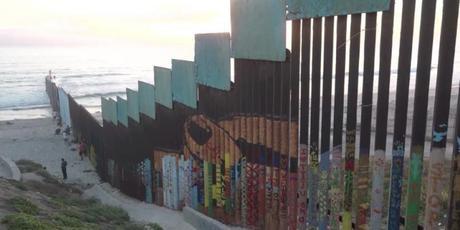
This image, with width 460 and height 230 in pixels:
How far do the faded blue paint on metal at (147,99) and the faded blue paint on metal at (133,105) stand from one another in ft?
0.90

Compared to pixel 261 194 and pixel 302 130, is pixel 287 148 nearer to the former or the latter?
pixel 302 130

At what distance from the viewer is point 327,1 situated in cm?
716

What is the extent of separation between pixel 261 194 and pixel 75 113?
55.6ft

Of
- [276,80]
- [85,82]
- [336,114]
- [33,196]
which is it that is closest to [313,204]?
[336,114]

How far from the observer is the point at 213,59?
1001 cm

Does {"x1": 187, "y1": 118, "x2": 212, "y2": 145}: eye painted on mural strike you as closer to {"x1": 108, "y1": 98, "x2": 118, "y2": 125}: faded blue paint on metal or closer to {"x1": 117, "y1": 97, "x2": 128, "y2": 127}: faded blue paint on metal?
{"x1": 117, "y1": 97, "x2": 128, "y2": 127}: faded blue paint on metal

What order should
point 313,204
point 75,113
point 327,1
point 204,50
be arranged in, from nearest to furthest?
point 327,1
point 313,204
point 204,50
point 75,113

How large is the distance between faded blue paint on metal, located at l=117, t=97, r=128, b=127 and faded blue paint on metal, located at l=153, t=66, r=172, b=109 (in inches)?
94.3

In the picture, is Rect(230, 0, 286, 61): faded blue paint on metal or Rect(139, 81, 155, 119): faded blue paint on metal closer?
Rect(230, 0, 286, 61): faded blue paint on metal

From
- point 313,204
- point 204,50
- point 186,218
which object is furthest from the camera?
point 186,218

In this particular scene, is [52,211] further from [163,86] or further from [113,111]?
[113,111]

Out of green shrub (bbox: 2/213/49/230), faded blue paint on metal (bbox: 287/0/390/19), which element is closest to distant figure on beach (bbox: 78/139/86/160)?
green shrub (bbox: 2/213/49/230)

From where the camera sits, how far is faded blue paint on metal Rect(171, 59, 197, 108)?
1094cm

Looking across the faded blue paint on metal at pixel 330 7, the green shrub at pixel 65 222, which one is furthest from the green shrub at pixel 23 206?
the faded blue paint on metal at pixel 330 7
